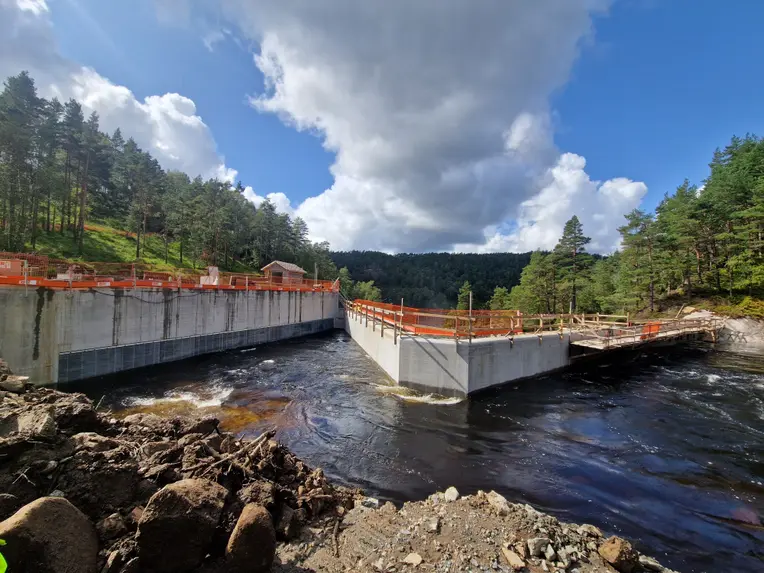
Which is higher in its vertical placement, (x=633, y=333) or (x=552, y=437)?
(x=633, y=333)

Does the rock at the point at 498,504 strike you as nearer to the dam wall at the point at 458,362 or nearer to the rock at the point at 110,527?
the rock at the point at 110,527

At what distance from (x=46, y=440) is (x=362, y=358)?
1685cm

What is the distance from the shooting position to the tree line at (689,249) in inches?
1264

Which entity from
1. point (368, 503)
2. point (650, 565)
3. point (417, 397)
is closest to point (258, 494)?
point (368, 503)

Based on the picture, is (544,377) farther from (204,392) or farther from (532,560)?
(204,392)

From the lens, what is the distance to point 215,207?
181 feet

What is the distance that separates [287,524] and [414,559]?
170 centimetres

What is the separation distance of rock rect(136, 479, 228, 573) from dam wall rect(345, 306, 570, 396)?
10212 mm

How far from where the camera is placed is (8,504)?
3.23 m

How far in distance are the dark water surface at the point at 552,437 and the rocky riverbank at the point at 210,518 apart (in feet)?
6.01

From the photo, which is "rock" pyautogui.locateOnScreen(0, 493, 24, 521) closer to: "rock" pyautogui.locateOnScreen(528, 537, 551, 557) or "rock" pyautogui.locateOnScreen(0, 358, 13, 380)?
"rock" pyautogui.locateOnScreen(0, 358, 13, 380)

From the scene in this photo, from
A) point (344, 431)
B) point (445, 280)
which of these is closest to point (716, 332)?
point (344, 431)

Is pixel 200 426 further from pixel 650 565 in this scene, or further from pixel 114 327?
pixel 114 327

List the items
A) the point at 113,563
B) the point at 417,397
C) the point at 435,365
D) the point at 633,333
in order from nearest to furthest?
the point at 113,563 < the point at 417,397 < the point at 435,365 < the point at 633,333
